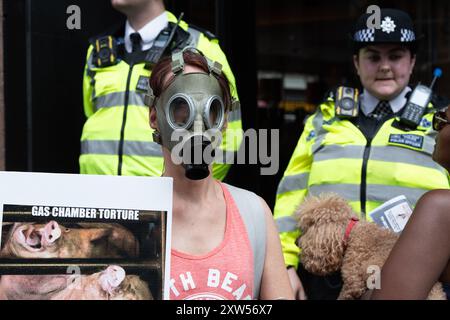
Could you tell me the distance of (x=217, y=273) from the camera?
7.19 ft

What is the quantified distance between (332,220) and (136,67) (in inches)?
56.9

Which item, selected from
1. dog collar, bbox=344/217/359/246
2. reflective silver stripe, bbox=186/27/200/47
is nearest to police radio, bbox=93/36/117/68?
reflective silver stripe, bbox=186/27/200/47

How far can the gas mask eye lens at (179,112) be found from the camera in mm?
2215

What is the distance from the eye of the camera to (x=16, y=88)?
15.7 feet

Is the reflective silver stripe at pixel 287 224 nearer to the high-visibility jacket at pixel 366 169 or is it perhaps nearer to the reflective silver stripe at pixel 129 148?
the high-visibility jacket at pixel 366 169

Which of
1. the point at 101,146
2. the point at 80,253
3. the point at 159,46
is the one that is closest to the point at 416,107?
the point at 159,46

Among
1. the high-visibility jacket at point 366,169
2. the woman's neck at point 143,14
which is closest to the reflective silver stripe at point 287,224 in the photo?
the high-visibility jacket at point 366,169

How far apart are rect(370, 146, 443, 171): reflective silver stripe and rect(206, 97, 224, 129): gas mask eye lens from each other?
5.37 feet

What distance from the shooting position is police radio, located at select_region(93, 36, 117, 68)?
157 inches

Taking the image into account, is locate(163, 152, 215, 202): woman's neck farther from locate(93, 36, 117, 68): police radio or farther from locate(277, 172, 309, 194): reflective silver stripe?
locate(93, 36, 117, 68): police radio
